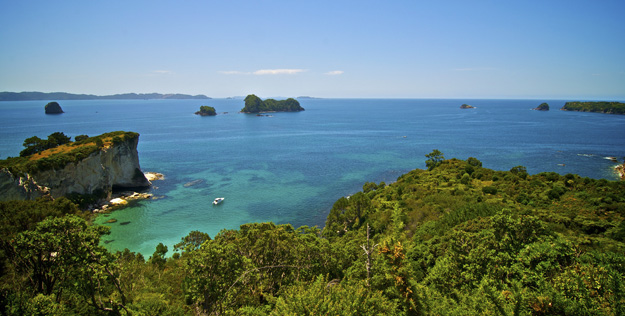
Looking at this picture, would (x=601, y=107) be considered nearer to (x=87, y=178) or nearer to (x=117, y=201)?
(x=117, y=201)

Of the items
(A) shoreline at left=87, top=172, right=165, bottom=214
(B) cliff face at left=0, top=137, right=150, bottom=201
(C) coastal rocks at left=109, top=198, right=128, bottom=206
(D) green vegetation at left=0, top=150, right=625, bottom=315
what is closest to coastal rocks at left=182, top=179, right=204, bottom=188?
(A) shoreline at left=87, top=172, right=165, bottom=214

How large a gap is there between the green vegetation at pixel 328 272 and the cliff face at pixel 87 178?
59.1ft

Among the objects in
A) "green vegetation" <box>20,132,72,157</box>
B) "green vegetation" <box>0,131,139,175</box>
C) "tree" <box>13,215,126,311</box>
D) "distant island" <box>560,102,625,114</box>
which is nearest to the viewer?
"tree" <box>13,215,126,311</box>

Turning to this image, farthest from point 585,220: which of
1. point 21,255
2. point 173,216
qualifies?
point 173,216

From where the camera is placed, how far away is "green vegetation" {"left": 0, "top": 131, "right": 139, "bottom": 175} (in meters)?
33.2

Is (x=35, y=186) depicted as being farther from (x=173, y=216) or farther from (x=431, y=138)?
(x=431, y=138)

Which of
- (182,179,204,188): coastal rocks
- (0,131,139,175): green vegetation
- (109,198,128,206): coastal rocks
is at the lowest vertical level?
(109,198,128,206): coastal rocks

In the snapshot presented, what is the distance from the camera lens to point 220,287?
12.8 metres

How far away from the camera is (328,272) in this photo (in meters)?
17.9

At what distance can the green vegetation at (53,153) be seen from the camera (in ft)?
109

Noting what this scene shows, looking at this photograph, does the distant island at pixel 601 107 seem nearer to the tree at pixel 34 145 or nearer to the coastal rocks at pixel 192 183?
the coastal rocks at pixel 192 183

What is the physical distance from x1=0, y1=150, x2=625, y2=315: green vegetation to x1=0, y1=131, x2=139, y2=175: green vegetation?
64.8ft

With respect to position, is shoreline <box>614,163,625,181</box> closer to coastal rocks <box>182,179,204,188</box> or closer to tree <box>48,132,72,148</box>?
coastal rocks <box>182,179,204,188</box>

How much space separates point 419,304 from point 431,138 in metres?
90.7
